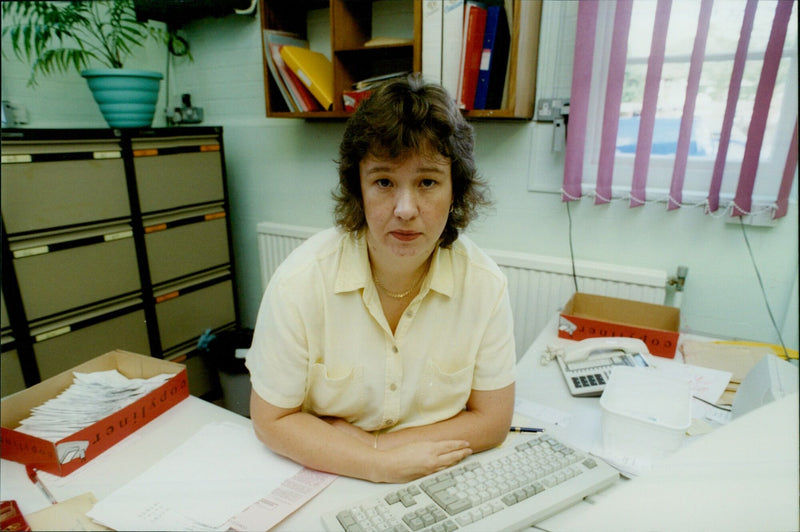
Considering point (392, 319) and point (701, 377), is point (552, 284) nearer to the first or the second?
point (701, 377)

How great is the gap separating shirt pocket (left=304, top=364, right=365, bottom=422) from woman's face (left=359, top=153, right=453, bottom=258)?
26cm

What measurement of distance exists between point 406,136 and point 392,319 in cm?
37

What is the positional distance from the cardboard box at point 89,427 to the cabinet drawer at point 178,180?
121cm

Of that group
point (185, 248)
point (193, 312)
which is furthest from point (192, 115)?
point (193, 312)

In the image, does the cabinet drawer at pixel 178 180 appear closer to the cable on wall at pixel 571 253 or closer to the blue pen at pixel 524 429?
the cable on wall at pixel 571 253

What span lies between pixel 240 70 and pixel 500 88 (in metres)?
1.40

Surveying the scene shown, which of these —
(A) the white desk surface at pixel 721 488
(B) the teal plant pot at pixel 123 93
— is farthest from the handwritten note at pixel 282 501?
(B) the teal plant pot at pixel 123 93

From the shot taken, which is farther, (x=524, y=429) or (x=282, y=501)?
(x=524, y=429)

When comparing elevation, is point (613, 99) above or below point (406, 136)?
above

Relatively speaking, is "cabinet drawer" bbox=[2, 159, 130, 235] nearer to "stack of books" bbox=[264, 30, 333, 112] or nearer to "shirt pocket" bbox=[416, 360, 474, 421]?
"stack of books" bbox=[264, 30, 333, 112]

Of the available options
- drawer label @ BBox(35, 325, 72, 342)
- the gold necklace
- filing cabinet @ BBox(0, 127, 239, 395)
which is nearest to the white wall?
filing cabinet @ BBox(0, 127, 239, 395)

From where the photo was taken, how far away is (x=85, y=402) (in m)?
0.85

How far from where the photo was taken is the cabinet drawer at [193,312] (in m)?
2.17

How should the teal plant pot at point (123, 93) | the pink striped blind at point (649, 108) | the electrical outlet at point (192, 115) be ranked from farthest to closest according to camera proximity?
the electrical outlet at point (192, 115), the teal plant pot at point (123, 93), the pink striped blind at point (649, 108)
